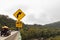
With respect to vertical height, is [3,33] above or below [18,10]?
below

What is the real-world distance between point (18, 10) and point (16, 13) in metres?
0.23

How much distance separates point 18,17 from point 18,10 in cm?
44

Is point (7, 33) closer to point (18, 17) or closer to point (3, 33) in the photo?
point (3, 33)

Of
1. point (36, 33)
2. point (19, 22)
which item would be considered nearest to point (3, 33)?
point (19, 22)

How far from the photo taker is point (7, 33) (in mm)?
18469

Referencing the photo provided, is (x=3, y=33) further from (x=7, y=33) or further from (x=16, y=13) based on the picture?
(x=16, y=13)

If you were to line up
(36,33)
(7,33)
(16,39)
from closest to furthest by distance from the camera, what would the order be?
(16,39)
(7,33)
(36,33)

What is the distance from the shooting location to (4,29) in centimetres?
1877

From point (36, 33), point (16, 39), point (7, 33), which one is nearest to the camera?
point (16, 39)

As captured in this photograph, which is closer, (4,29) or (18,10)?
(18,10)

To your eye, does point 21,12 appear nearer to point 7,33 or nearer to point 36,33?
point 7,33

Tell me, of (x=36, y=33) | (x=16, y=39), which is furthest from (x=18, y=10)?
(x=36, y=33)

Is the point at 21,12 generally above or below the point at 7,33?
above

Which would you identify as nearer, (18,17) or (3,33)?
(18,17)
